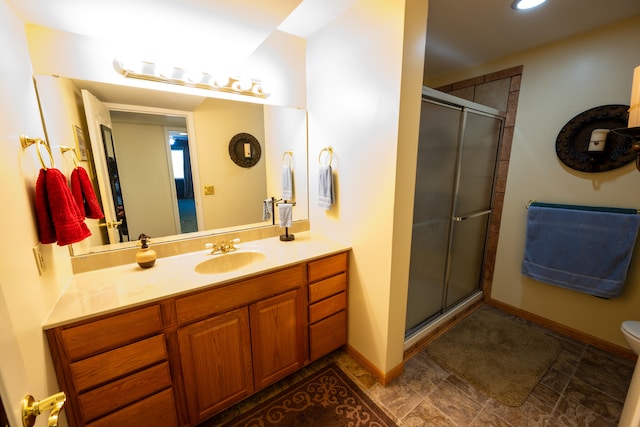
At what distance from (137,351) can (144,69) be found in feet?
4.71

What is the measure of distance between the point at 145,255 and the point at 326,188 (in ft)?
3.82

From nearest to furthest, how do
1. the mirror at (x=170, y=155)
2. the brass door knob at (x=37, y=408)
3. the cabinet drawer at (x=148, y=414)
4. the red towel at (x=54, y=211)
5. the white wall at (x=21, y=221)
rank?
the brass door knob at (x=37, y=408) → the white wall at (x=21, y=221) → the red towel at (x=54, y=211) → the cabinet drawer at (x=148, y=414) → the mirror at (x=170, y=155)

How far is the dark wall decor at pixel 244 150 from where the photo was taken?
73.0 inches

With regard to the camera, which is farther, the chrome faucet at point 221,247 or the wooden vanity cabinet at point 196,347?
the chrome faucet at point 221,247

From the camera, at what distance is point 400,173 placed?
4.66 feet

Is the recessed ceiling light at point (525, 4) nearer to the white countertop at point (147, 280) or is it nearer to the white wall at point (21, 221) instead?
the white countertop at point (147, 280)

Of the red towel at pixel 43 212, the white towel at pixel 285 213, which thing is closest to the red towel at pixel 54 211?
the red towel at pixel 43 212

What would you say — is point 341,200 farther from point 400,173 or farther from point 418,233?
point 418,233

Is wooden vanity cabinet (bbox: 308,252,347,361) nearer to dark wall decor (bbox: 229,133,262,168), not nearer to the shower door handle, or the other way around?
dark wall decor (bbox: 229,133,262,168)

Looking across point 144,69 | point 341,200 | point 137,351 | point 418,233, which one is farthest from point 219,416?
point 144,69

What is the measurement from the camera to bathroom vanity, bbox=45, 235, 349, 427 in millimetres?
1036

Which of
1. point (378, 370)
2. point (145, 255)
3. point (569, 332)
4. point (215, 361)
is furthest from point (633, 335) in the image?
Answer: point (145, 255)

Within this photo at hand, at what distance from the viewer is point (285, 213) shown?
1.88m

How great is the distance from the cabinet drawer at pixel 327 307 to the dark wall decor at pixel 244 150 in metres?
1.14
